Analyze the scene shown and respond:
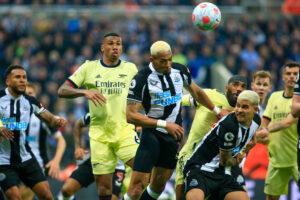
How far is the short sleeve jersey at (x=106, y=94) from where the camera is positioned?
8.26 meters

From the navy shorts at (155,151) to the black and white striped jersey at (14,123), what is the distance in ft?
6.71

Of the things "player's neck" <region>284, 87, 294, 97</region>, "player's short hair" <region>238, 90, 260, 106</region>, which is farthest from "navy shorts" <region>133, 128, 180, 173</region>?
"player's neck" <region>284, 87, 294, 97</region>

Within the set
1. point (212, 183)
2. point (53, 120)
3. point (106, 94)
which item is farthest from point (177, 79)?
point (53, 120)

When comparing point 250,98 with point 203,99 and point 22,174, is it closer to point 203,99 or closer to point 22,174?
point 203,99

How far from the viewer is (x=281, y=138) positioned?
9281mm

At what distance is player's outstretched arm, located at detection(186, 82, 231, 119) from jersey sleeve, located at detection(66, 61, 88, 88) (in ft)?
5.60

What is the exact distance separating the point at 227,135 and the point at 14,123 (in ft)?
11.3

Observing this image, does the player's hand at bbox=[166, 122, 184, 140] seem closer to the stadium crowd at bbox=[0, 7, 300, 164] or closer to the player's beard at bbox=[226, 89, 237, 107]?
the player's beard at bbox=[226, 89, 237, 107]

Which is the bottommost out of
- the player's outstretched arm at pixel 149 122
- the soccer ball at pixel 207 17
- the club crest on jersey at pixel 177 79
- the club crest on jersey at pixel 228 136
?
the club crest on jersey at pixel 228 136

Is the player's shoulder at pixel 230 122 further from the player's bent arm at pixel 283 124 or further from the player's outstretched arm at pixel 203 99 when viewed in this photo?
the player's bent arm at pixel 283 124

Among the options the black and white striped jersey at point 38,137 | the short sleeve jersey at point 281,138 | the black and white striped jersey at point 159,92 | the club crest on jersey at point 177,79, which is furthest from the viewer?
the black and white striped jersey at point 38,137

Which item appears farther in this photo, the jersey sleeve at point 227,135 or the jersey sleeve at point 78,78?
the jersey sleeve at point 78,78

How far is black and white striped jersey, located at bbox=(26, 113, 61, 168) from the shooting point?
10062mm

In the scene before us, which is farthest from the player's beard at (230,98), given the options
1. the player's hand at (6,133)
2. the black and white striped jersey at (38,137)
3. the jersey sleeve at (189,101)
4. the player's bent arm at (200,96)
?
the black and white striped jersey at (38,137)
